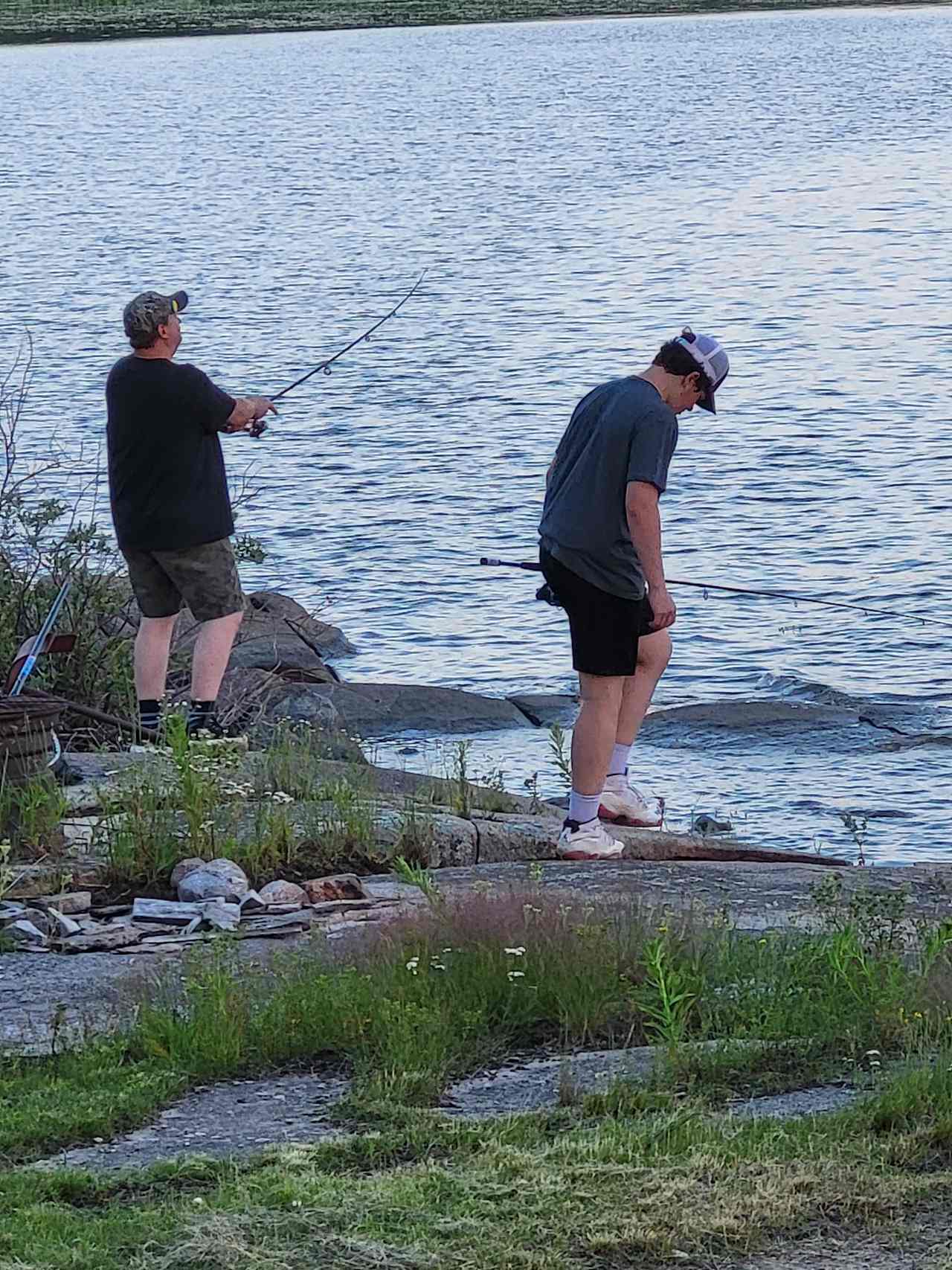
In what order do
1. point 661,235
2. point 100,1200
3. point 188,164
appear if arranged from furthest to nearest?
1. point 188,164
2. point 661,235
3. point 100,1200

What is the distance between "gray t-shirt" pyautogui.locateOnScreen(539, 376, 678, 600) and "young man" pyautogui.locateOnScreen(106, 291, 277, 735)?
5.50 feet

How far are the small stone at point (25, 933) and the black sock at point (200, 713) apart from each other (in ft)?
8.34

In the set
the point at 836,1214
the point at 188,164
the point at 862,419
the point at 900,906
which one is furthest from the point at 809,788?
the point at 188,164

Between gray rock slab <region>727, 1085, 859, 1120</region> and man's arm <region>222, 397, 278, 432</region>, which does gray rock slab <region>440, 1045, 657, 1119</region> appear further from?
man's arm <region>222, 397, 278, 432</region>

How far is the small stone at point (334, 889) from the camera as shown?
6.57 meters

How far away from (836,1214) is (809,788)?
7025 millimetres

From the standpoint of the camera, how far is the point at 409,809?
748 centimetres

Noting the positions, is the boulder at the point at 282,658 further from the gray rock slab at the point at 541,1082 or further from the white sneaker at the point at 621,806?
the gray rock slab at the point at 541,1082

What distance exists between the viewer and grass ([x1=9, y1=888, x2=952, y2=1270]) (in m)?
3.98

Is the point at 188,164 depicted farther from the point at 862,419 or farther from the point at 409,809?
the point at 409,809

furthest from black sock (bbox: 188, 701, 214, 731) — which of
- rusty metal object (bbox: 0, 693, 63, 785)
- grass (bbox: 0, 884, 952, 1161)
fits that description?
grass (bbox: 0, 884, 952, 1161)

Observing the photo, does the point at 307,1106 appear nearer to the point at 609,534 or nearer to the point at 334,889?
the point at 334,889

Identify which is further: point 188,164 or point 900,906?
point 188,164

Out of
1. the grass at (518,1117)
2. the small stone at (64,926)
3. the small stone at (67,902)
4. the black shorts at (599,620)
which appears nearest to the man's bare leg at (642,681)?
the black shorts at (599,620)
